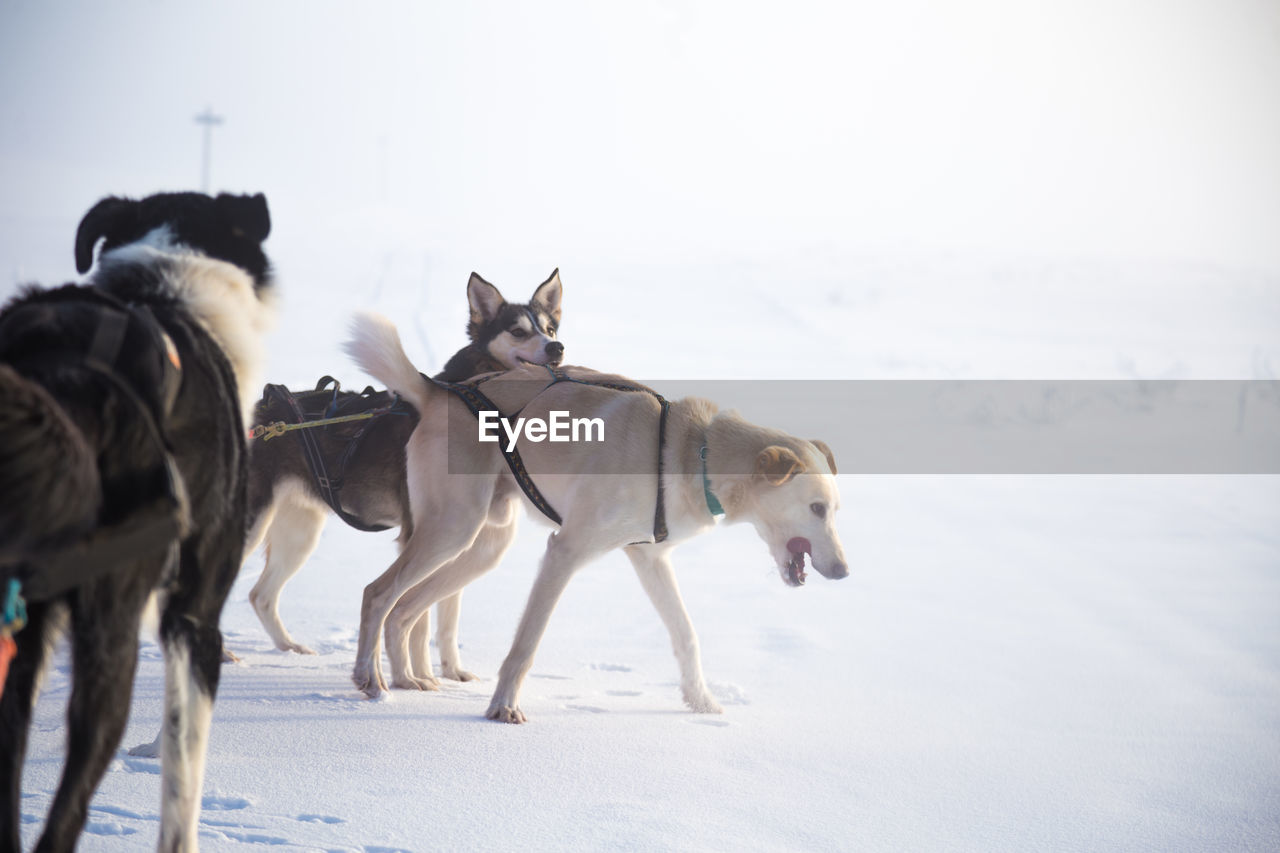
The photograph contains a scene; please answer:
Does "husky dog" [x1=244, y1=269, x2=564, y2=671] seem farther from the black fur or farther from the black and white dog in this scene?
the black and white dog

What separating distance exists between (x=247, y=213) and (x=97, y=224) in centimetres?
37

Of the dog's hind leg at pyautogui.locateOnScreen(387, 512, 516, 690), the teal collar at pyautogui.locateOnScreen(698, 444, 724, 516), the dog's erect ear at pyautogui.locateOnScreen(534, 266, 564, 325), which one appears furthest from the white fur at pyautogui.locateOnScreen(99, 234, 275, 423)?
the dog's erect ear at pyautogui.locateOnScreen(534, 266, 564, 325)

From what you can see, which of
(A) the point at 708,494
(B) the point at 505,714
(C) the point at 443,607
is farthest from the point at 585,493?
(C) the point at 443,607

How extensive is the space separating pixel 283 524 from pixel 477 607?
1910mm

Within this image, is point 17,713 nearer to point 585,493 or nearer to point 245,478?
point 245,478

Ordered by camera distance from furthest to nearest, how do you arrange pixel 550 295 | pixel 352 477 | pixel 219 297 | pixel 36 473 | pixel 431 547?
1. pixel 550 295
2. pixel 352 477
3. pixel 431 547
4. pixel 219 297
5. pixel 36 473

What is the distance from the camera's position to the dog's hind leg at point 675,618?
180 inches

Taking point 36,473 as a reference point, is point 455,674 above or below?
below

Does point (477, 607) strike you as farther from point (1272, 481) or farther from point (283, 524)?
point (1272, 481)

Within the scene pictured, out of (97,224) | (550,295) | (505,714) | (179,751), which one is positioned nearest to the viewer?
(179,751)

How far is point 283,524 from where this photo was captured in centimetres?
559

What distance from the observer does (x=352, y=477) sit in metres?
4.93

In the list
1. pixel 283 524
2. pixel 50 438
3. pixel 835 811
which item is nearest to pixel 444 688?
pixel 283 524

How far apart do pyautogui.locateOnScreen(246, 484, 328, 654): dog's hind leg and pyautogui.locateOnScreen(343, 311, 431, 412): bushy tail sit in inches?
37.4
